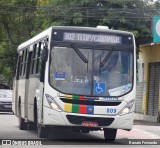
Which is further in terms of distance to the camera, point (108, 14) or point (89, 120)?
point (108, 14)

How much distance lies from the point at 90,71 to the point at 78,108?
113 cm

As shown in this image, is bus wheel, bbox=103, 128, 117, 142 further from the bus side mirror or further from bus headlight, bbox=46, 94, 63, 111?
the bus side mirror

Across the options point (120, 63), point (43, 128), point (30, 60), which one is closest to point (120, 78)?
point (120, 63)

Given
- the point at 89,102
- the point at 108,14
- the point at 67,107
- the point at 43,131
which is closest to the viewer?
the point at 67,107

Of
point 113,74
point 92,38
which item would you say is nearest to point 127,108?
point 113,74

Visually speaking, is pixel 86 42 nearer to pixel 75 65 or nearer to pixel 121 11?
pixel 75 65

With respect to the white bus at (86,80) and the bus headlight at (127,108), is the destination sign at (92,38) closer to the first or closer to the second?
the white bus at (86,80)

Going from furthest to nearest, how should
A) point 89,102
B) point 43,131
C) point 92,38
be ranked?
1. point 43,131
2. point 92,38
3. point 89,102

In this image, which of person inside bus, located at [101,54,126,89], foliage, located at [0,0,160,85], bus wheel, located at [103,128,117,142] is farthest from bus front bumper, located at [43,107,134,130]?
foliage, located at [0,0,160,85]

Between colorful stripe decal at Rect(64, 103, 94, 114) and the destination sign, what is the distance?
1967mm

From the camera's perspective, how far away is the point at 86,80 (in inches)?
607

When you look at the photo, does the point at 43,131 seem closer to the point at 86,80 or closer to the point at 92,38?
the point at 86,80

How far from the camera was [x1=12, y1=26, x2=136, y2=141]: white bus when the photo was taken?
15180 millimetres

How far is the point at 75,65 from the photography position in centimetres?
1550
